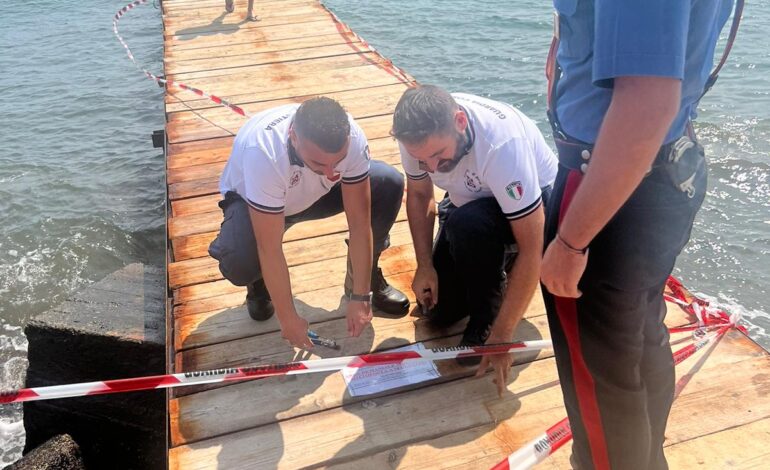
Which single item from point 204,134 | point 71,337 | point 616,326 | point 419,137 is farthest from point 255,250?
point 204,134

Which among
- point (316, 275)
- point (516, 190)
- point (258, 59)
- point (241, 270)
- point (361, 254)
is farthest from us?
point (258, 59)

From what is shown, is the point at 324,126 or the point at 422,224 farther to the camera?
the point at 422,224

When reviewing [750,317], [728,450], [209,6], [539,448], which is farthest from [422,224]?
[209,6]

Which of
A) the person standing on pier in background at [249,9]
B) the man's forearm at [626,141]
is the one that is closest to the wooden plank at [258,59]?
the person standing on pier in background at [249,9]

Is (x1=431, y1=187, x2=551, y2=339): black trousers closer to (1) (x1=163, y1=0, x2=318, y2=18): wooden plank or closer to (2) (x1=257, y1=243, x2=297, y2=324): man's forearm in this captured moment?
(2) (x1=257, y1=243, x2=297, y2=324): man's forearm

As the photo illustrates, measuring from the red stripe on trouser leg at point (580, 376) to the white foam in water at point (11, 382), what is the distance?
3.41 metres

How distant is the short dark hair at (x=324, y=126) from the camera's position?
2.34m

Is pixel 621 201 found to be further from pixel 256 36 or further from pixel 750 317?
pixel 256 36

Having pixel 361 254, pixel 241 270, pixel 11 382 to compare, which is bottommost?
pixel 11 382

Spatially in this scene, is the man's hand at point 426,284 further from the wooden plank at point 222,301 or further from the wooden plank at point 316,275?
the wooden plank at point 316,275

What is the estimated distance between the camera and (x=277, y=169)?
2.57 meters

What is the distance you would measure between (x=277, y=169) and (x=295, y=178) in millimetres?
179

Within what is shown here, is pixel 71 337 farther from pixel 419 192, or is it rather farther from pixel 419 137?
pixel 419 137

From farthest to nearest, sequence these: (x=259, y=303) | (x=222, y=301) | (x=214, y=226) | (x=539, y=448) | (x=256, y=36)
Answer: (x=256, y=36), (x=214, y=226), (x=222, y=301), (x=259, y=303), (x=539, y=448)
